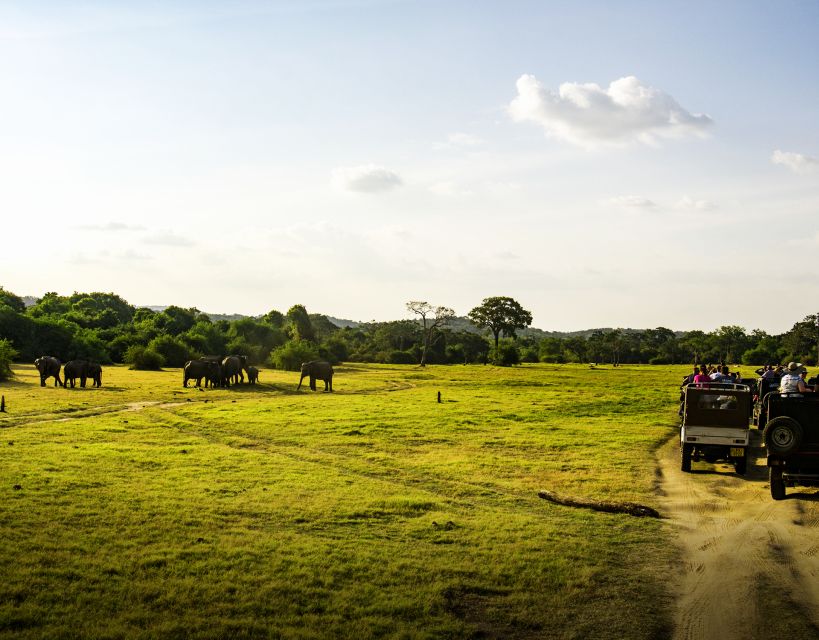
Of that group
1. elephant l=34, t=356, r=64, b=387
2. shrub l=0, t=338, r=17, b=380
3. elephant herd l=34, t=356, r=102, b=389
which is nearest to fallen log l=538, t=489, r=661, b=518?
elephant herd l=34, t=356, r=102, b=389

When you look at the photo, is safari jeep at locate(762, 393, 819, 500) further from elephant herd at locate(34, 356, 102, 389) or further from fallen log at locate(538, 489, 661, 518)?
elephant herd at locate(34, 356, 102, 389)

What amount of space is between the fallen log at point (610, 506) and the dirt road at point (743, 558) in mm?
546

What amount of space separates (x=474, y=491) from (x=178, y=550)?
793 cm

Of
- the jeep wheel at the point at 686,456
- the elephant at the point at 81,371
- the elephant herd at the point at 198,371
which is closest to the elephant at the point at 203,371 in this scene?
the elephant herd at the point at 198,371

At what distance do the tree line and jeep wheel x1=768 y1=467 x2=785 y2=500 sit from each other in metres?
44.6

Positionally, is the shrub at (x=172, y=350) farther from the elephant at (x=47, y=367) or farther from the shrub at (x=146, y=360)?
the elephant at (x=47, y=367)

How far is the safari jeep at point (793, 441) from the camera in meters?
16.8

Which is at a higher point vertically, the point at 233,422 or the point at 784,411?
the point at 784,411

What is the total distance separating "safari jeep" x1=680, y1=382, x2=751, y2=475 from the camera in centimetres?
2073

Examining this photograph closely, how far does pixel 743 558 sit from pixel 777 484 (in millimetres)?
5412

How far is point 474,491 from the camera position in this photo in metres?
17.9

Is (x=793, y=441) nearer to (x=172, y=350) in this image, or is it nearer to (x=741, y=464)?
(x=741, y=464)

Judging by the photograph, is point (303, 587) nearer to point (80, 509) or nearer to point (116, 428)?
point (80, 509)

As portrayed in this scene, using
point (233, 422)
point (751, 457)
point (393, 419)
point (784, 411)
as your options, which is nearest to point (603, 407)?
point (393, 419)
